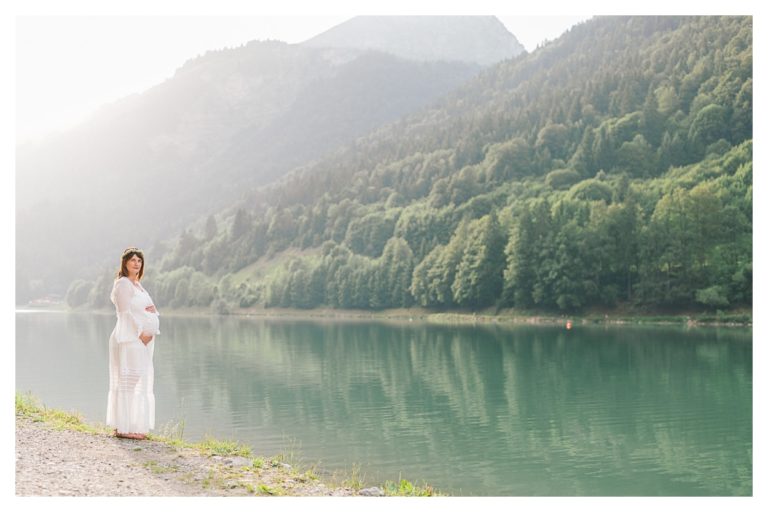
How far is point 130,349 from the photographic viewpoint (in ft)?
59.5

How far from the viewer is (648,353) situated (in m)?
58.2

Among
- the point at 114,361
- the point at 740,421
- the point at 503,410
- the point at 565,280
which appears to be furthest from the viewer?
the point at 565,280

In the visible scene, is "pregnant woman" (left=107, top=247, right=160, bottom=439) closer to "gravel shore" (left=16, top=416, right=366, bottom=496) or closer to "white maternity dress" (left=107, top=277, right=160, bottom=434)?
"white maternity dress" (left=107, top=277, right=160, bottom=434)

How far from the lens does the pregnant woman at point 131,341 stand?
713 inches

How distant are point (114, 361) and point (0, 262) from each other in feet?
11.8

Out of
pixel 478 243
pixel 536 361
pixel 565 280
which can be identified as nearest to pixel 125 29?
pixel 478 243

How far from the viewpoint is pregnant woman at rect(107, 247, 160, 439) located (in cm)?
1811

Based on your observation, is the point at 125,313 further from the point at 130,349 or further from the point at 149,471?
the point at 149,471

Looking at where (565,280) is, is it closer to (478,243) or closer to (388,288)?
(478,243)

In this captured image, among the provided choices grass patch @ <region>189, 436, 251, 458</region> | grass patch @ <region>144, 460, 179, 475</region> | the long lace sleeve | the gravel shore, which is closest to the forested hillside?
grass patch @ <region>189, 436, 251, 458</region>

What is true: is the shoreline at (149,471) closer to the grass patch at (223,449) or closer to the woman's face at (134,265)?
the grass patch at (223,449)

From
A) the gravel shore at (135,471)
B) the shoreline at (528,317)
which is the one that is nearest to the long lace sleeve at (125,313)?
the gravel shore at (135,471)

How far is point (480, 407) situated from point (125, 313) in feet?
66.7
